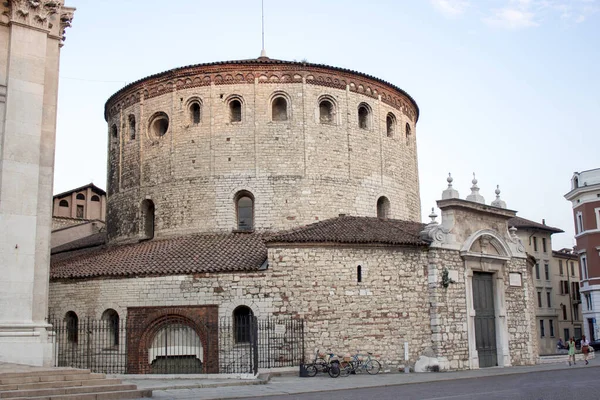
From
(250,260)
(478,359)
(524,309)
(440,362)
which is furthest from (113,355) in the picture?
(524,309)

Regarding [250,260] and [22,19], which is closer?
[22,19]

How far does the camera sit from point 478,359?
88.1ft

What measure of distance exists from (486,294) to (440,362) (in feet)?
14.7

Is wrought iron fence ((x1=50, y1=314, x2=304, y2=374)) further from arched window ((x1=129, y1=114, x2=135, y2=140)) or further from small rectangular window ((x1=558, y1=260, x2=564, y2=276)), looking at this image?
small rectangular window ((x1=558, y1=260, x2=564, y2=276))

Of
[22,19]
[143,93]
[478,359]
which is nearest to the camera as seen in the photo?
[22,19]

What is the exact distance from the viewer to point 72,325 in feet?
90.7

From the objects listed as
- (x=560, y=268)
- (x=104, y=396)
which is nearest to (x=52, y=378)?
(x=104, y=396)

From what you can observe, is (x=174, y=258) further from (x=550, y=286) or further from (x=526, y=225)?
(x=550, y=286)

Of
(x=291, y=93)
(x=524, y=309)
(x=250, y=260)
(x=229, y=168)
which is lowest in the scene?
(x=524, y=309)

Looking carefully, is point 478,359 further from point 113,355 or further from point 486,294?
point 113,355

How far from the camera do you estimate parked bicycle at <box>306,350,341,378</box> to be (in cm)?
2233

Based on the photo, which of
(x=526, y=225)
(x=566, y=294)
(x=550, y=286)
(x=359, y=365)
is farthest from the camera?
(x=566, y=294)

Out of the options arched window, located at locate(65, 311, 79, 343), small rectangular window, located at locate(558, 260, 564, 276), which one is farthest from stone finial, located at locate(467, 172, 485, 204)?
small rectangular window, located at locate(558, 260, 564, 276)

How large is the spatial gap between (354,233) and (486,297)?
660 centimetres
